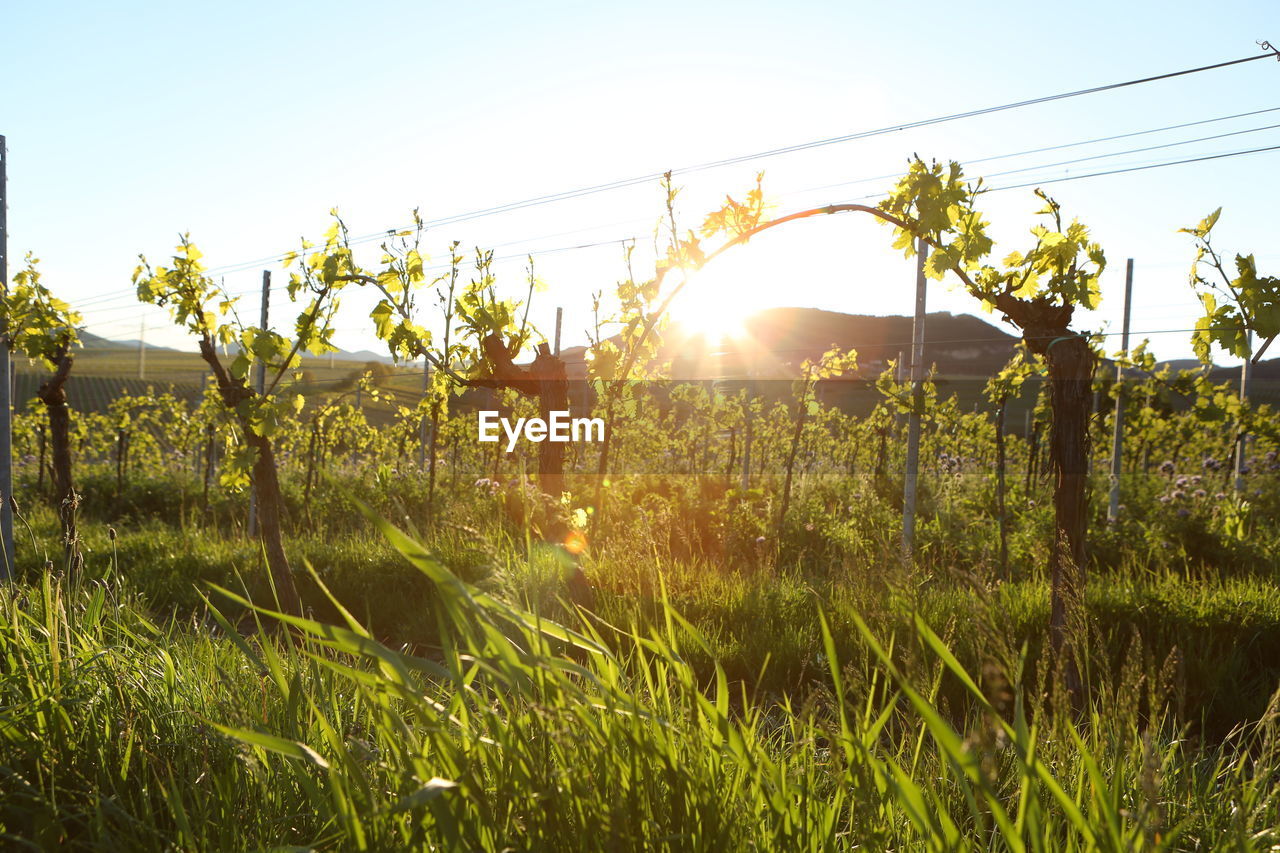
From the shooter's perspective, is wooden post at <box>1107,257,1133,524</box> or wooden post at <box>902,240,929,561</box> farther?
wooden post at <box>1107,257,1133,524</box>

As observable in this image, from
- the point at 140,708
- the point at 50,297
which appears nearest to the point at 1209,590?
the point at 140,708

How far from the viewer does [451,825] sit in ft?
3.50

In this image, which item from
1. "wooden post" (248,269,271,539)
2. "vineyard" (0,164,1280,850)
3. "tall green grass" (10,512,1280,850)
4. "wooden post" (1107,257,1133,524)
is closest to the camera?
"tall green grass" (10,512,1280,850)

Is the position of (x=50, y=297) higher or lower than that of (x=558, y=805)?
higher

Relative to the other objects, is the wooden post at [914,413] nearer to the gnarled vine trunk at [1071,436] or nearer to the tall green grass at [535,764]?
the gnarled vine trunk at [1071,436]

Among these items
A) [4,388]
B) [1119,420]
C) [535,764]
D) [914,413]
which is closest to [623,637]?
[535,764]

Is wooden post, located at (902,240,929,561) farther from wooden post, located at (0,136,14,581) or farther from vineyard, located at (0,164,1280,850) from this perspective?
wooden post, located at (0,136,14,581)

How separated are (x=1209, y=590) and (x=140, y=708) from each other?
5.27m

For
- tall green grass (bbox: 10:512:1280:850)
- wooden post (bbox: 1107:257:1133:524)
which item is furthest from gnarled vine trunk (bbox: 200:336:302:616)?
wooden post (bbox: 1107:257:1133:524)

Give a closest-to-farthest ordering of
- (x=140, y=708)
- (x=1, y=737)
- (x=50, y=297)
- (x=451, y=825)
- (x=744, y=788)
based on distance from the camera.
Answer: (x=451, y=825), (x=744, y=788), (x=1, y=737), (x=140, y=708), (x=50, y=297)

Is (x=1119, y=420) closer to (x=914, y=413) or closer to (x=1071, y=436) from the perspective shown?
(x=914, y=413)

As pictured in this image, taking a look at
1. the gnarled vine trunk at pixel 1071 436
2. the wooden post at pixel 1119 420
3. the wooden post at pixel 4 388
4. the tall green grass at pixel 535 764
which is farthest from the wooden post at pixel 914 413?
the wooden post at pixel 4 388

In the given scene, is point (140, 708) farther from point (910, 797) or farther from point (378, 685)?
point (910, 797)

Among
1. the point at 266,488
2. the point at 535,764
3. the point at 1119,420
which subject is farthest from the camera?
the point at 1119,420
